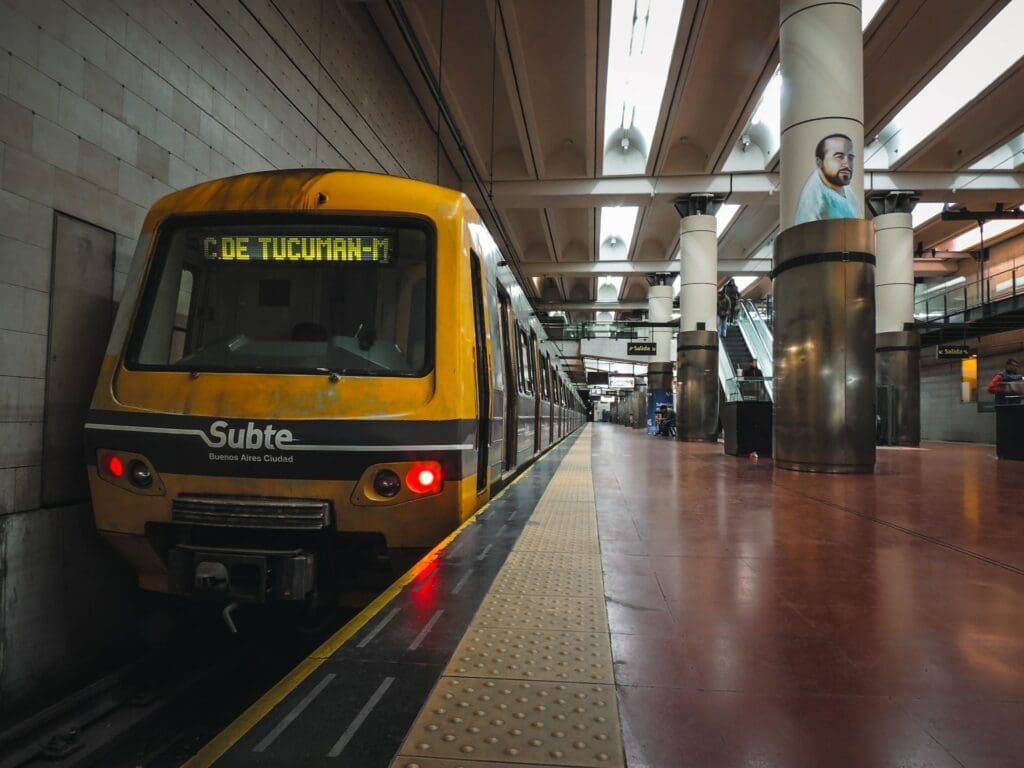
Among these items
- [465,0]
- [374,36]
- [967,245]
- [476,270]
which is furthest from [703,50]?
[967,245]

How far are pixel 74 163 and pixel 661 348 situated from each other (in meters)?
28.7

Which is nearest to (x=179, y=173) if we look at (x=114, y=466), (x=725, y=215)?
(x=114, y=466)

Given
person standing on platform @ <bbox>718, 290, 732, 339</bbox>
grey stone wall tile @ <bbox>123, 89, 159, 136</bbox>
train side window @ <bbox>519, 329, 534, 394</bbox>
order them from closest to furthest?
grey stone wall tile @ <bbox>123, 89, 159, 136</bbox>, train side window @ <bbox>519, 329, 534, 394</bbox>, person standing on platform @ <bbox>718, 290, 732, 339</bbox>

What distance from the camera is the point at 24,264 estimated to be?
3736 mm

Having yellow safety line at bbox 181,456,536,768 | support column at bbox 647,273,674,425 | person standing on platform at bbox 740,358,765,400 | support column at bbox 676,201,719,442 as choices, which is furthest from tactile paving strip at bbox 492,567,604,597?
support column at bbox 647,273,674,425

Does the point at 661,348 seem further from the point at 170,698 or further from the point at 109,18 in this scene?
the point at 170,698

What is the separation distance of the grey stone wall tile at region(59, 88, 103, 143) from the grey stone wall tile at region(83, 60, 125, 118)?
0.22ft

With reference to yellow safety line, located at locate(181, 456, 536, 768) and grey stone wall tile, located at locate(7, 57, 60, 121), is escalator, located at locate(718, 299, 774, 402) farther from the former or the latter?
yellow safety line, located at locate(181, 456, 536, 768)

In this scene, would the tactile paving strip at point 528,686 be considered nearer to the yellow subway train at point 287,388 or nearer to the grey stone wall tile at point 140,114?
the yellow subway train at point 287,388

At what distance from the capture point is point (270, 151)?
7.05 meters

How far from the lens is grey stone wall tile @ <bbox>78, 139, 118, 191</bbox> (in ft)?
13.9

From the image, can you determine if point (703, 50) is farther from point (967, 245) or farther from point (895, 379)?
point (967, 245)

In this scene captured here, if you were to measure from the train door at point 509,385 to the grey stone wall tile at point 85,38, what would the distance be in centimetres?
342

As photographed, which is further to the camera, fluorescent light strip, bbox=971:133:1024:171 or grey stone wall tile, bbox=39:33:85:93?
fluorescent light strip, bbox=971:133:1024:171
